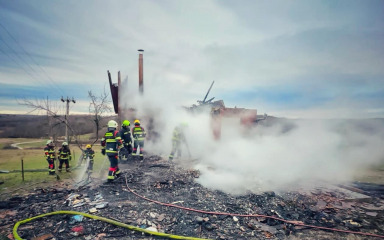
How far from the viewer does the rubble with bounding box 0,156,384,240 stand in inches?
161

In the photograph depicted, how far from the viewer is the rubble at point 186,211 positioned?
409 cm

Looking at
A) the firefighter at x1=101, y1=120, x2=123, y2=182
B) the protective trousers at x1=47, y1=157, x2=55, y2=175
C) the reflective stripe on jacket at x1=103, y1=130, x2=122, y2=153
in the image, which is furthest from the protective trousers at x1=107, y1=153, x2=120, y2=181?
the protective trousers at x1=47, y1=157, x2=55, y2=175

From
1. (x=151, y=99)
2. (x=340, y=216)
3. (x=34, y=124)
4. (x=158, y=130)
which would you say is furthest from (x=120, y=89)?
(x=34, y=124)

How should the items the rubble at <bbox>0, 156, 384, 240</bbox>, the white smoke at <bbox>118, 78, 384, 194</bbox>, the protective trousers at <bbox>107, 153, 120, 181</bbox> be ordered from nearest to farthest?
the rubble at <bbox>0, 156, 384, 240</bbox>
the protective trousers at <bbox>107, 153, 120, 181</bbox>
the white smoke at <bbox>118, 78, 384, 194</bbox>

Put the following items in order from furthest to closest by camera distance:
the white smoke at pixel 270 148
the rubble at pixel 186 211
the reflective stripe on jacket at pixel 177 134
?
the reflective stripe on jacket at pixel 177 134, the white smoke at pixel 270 148, the rubble at pixel 186 211

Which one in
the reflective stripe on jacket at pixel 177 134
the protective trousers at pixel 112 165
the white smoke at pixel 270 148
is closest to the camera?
the protective trousers at pixel 112 165

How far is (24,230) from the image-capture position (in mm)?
4078

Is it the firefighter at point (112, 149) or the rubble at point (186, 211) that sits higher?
the firefighter at point (112, 149)

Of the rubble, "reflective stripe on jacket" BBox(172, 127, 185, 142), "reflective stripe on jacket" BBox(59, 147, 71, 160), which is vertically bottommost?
the rubble

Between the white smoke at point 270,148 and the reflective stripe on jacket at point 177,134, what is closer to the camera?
the white smoke at point 270,148

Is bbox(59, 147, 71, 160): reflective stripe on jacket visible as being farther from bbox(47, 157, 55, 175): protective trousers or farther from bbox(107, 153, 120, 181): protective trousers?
bbox(107, 153, 120, 181): protective trousers

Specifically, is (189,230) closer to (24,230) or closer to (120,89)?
(24,230)

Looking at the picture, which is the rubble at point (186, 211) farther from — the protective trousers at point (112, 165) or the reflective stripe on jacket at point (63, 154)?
the reflective stripe on jacket at point (63, 154)

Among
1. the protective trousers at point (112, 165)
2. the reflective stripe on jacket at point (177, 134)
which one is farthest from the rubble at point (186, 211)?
the reflective stripe on jacket at point (177, 134)
